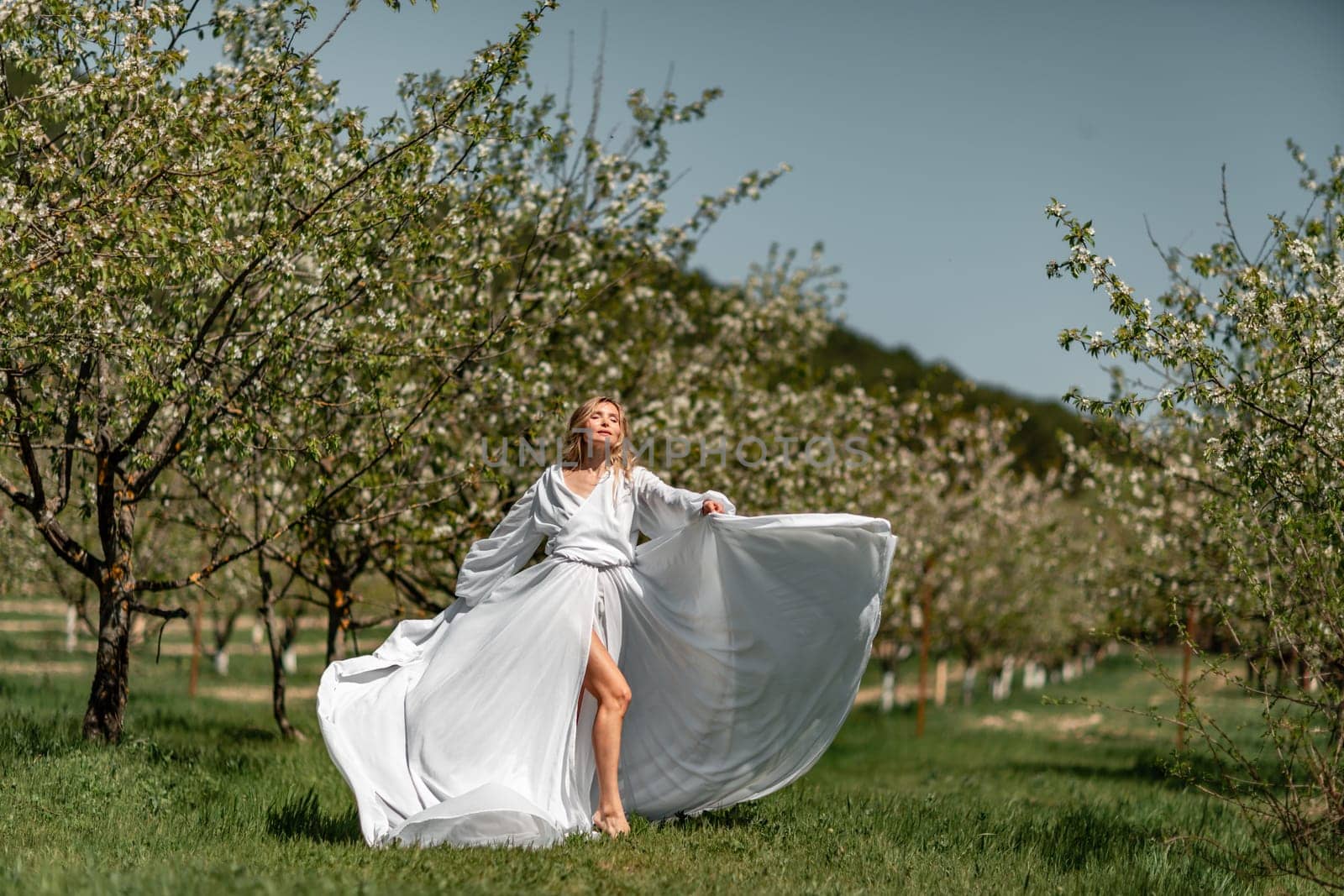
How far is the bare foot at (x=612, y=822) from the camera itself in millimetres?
6269

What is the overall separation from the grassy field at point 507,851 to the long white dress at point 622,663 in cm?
37

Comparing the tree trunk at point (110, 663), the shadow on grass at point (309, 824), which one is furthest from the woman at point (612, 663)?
the tree trunk at point (110, 663)

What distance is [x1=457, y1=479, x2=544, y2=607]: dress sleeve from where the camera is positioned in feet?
22.9

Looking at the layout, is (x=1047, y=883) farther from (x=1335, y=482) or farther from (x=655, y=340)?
(x=655, y=340)

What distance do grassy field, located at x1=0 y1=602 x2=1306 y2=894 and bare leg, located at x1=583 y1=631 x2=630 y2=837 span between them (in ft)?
0.72

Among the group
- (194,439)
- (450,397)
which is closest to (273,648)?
(450,397)

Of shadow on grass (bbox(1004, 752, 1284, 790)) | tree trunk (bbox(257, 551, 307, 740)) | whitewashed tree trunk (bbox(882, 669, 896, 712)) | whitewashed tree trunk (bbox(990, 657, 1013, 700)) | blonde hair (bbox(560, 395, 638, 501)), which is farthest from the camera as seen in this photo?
whitewashed tree trunk (bbox(990, 657, 1013, 700))

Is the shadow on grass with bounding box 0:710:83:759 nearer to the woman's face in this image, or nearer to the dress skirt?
the dress skirt

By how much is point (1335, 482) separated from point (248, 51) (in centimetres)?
780

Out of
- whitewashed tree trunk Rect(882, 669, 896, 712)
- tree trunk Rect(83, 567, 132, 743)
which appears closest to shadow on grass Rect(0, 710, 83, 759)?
tree trunk Rect(83, 567, 132, 743)

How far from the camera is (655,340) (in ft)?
41.8

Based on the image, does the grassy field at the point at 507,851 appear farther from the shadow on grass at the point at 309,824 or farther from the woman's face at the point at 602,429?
the woman's face at the point at 602,429

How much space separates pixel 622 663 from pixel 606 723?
26.0 inches

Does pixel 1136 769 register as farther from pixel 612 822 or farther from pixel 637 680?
pixel 612 822
